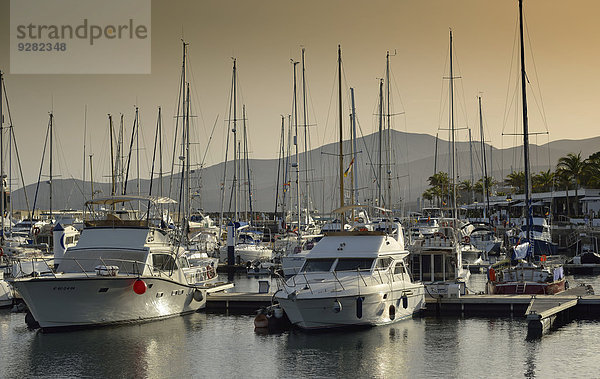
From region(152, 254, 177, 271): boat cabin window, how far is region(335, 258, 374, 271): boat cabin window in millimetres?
7470

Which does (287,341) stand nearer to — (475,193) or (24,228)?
(24,228)

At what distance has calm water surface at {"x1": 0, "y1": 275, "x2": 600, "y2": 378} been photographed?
24.0m

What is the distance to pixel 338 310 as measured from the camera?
28547 millimetres

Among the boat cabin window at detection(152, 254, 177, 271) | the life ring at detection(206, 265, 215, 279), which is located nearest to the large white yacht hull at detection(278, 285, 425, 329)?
the boat cabin window at detection(152, 254, 177, 271)

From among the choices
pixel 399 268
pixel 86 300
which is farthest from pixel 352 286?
pixel 86 300

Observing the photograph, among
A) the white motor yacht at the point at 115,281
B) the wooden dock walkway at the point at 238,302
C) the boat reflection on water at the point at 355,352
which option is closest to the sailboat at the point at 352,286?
the boat reflection on water at the point at 355,352

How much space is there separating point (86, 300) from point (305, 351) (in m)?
8.93

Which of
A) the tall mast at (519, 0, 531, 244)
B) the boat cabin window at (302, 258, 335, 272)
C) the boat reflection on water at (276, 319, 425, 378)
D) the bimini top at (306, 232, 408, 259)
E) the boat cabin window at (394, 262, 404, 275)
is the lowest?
the boat reflection on water at (276, 319, 425, 378)

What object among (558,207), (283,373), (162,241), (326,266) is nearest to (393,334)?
(326,266)

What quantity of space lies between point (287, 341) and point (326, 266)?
13.0ft

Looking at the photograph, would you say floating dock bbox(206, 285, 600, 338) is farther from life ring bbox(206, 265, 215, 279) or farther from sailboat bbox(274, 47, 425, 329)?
life ring bbox(206, 265, 215, 279)

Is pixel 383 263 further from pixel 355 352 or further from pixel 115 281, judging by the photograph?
pixel 115 281

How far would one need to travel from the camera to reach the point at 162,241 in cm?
3378

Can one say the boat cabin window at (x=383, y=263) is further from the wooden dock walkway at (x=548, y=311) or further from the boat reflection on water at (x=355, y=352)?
the wooden dock walkway at (x=548, y=311)
